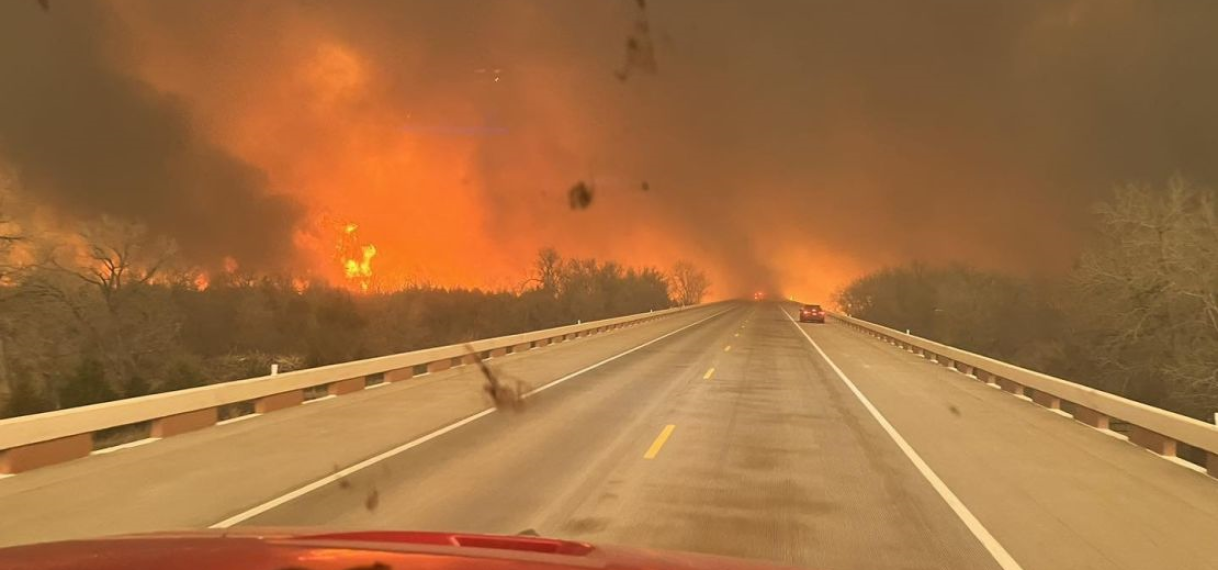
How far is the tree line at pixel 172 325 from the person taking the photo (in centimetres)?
2358

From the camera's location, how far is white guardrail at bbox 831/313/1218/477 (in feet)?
33.3

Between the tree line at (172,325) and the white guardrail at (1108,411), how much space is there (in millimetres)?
21961

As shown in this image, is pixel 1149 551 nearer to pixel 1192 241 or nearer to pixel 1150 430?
pixel 1150 430

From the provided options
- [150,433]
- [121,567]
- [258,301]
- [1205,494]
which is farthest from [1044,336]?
[121,567]

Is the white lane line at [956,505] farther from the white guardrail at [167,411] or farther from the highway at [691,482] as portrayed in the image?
the white guardrail at [167,411]

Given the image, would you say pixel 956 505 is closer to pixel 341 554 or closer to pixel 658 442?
pixel 658 442

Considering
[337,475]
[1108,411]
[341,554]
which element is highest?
[341,554]

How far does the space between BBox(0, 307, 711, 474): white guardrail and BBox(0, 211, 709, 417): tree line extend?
8.04m

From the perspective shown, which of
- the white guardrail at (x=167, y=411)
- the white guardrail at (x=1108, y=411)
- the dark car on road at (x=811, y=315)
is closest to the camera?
the white guardrail at (x=167, y=411)

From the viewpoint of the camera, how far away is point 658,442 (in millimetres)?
11289

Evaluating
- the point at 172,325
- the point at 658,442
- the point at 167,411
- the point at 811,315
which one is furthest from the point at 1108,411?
the point at 811,315

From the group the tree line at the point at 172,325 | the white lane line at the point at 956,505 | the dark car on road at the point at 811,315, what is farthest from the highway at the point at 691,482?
the dark car on road at the point at 811,315

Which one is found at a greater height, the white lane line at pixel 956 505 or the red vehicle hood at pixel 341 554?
the red vehicle hood at pixel 341 554

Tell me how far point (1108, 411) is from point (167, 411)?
1432 cm
